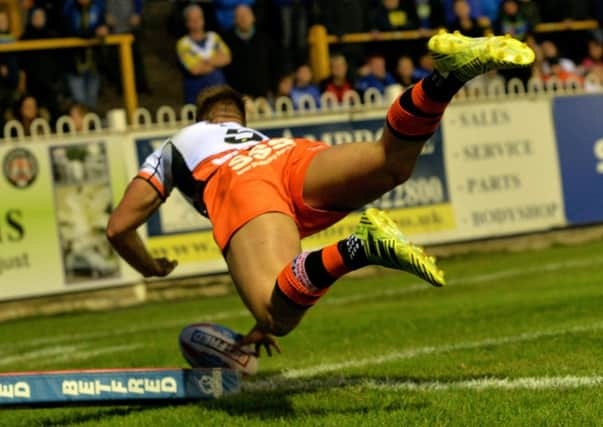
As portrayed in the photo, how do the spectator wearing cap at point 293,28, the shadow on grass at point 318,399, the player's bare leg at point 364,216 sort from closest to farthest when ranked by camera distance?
the player's bare leg at point 364,216
the shadow on grass at point 318,399
the spectator wearing cap at point 293,28

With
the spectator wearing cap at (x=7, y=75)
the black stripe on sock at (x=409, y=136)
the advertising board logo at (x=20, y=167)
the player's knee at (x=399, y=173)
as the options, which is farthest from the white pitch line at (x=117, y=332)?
the black stripe on sock at (x=409, y=136)

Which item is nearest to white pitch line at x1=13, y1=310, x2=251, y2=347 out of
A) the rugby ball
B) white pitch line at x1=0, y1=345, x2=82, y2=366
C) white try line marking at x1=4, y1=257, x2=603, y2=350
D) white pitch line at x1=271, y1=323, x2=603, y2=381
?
white try line marking at x1=4, y1=257, x2=603, y2=350

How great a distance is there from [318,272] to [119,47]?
12.8 m

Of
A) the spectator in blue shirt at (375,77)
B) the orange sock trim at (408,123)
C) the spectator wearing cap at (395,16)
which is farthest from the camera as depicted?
the spectator wearing cap at (395,16)

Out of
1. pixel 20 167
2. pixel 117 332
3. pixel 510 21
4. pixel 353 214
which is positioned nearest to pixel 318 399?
pixel 117 332

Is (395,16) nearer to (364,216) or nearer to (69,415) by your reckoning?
(69,415)

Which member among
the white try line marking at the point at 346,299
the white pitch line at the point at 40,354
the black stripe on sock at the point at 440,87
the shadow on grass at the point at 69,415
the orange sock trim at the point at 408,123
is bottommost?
the white try line marking at the point at 346,299

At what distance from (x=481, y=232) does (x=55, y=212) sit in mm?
5788

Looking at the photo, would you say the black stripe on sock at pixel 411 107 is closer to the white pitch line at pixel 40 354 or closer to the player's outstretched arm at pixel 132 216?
A: the player's outstretched arm at pixel 132 216

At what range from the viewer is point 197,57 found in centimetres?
1780

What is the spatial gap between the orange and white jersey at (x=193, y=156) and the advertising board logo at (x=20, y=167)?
326 inches

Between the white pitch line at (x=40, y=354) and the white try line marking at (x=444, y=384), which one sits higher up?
the white try line marking at (x=444, y=384)

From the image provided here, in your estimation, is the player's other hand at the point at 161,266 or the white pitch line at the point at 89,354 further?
the white pitch line at the point at 89,354

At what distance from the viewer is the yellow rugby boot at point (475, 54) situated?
20.0ft
